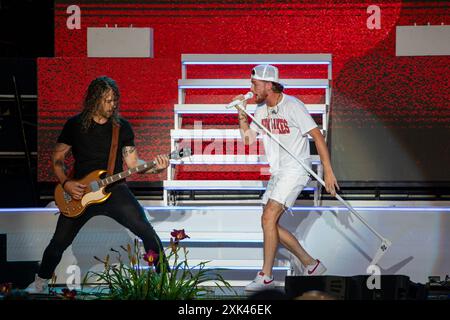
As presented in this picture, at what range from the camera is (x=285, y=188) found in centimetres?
716

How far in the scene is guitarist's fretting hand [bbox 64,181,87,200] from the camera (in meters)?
6.88

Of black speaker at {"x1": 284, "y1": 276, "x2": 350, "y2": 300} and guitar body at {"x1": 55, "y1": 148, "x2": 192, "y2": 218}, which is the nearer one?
black speaker at {"x1": 284, "y1": 276, "x2": 350, "y2": 300}

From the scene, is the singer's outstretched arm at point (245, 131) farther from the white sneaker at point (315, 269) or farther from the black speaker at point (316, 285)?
the black speaker at point (316, 285)

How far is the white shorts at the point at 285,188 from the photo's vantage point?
23.4 feet

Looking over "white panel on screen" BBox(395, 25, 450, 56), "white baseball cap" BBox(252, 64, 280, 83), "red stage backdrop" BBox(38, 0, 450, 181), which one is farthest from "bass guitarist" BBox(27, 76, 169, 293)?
"white panel on screen" BBox(395, 25, 450, 56)

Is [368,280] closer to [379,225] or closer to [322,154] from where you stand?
[322,154]

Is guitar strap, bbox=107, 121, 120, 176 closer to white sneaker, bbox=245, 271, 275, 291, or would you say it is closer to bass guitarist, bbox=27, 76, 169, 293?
bass guitarist, bbox=27, 76, 169, 293

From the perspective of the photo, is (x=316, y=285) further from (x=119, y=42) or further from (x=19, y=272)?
(x=119, y=42)

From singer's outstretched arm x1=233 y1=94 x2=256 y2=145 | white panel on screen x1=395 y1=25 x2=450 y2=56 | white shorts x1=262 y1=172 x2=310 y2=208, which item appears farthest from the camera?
white panel on screen x1=395 y1=25 x2=450 y2=56

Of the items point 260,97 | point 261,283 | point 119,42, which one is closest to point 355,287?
point 261,283

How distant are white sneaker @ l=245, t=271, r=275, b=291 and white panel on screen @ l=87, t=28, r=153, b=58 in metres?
3.16

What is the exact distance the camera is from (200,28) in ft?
31.6

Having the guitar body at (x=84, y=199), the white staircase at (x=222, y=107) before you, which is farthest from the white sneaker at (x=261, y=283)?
the white staircase at (x=222, y=107)

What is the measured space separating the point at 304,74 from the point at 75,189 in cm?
333
